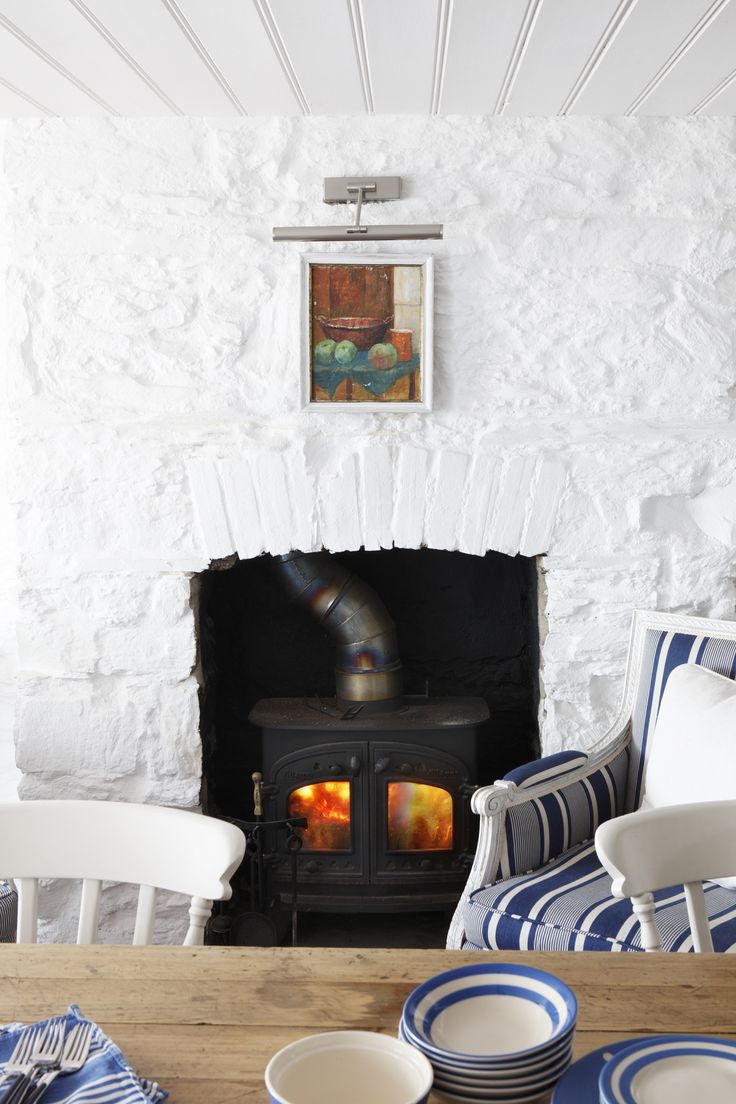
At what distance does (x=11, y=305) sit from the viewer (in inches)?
103

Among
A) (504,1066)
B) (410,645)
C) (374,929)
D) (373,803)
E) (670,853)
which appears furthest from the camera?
(410,645)

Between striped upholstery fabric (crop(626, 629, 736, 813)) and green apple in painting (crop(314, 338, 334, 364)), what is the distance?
108cm

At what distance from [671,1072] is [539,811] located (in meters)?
1.35

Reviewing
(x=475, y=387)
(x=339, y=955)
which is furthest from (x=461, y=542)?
(x=339, y=955)

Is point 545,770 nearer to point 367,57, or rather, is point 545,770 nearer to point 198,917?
point 198,917

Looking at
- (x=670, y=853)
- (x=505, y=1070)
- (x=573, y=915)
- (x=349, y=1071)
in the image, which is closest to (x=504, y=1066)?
(x=505, y=1070)

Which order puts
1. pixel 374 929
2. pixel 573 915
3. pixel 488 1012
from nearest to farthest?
pixel 488 1012
pixel 573 915
pixel 374 929

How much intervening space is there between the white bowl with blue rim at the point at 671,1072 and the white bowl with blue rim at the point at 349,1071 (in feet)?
0.50

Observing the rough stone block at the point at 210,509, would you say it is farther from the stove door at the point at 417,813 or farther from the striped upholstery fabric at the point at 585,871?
the striped upholstery fabric at the point at 585,871

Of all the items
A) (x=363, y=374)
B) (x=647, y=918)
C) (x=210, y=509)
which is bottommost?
(x=647, y=918)

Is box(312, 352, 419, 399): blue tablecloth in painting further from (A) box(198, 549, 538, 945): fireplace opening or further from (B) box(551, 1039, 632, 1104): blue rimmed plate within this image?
(B) box(551, 1039, 632, 1104): blue rimmed plate

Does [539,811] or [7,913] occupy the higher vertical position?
[539,811]

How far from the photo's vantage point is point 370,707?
2859mm

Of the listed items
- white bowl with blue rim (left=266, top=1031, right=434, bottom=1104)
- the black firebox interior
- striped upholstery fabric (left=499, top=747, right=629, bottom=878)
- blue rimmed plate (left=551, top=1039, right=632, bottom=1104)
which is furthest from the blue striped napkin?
the black firebox interior
